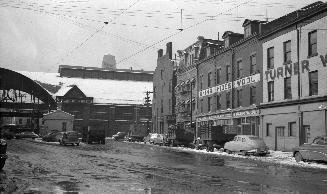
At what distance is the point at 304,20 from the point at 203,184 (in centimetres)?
2314

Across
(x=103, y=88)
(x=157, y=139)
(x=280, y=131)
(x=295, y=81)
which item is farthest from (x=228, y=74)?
(x=103, y=88)

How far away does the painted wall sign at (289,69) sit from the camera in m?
30.7

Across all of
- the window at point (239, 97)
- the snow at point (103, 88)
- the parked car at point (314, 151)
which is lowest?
the parked car at point (314, 151)

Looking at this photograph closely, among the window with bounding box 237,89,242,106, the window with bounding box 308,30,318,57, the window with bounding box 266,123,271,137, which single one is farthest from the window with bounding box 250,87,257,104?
the window with bounding box 308,30,318,57

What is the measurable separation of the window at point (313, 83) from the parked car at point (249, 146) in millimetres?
5414

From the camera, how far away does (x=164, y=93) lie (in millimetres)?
64625

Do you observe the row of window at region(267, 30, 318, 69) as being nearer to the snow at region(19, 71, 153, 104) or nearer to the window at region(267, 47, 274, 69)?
the window at region(267, 47, 274, 69)

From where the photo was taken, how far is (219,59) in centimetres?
4544

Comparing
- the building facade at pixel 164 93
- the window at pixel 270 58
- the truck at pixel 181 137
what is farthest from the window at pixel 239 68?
the building facade at pixel 164 93

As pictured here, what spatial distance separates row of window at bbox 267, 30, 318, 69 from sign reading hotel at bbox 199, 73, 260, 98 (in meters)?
2.08

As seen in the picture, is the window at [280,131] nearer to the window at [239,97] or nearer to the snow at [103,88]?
the window at [239,97]

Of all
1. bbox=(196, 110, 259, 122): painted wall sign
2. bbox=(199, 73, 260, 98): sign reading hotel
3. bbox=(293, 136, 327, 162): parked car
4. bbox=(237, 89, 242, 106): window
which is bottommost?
bbox=(293, 136, 327, 162): parked car

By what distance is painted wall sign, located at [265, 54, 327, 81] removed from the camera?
30703mm

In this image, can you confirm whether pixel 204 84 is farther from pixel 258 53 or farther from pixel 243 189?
pixel 243 189
